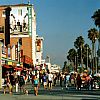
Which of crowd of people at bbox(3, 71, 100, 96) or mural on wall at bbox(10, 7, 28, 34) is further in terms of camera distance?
mural on wall at bbox(10, 7, 28, 34)

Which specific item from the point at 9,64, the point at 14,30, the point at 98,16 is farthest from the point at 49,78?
the point at 14,30

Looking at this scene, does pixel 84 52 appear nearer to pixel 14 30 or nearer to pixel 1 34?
pixel 14 30

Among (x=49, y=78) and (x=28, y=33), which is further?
(x=28, y=33)

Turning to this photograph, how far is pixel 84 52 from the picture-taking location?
124688 millimetres

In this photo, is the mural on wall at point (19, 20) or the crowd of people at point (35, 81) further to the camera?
the mural on wall at point (19, 20)

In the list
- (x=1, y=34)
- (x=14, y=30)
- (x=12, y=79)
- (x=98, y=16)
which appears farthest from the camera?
(x=14, y=30)

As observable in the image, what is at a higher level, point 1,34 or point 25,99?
point 1,34

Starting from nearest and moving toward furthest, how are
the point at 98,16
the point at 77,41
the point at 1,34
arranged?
the point at 98,16 → the point at 1,34 → the point at 77,41

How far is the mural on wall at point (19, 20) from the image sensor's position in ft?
324

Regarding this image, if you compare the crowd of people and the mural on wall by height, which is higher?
the mural on wall

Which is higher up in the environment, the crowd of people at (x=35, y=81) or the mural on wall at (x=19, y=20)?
the mural on wall at (x=19, y=20)

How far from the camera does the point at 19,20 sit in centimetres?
10112

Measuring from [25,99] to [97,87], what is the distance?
16.4 metres

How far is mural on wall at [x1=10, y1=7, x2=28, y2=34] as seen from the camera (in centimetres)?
9881
